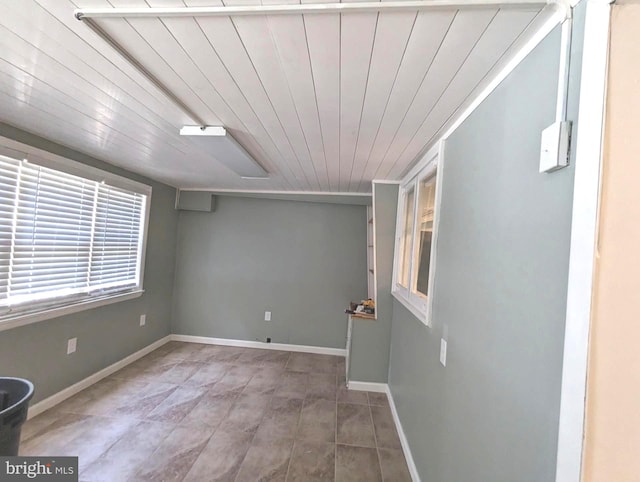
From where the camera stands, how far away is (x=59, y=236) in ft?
8.13

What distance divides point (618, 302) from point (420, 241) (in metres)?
1.72

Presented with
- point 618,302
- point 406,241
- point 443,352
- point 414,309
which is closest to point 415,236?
point 406,241

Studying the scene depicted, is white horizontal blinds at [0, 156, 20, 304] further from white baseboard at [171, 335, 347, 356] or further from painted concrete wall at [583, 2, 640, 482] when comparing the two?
painted concrete wall at [583, 2, 640, 482]

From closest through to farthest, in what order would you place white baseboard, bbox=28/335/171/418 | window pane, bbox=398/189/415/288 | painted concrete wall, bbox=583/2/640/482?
1. painted concrete wall, bbox=583/2/640/482
2. white baseboard, bbox=28/335/171/418
3. window pane, bbox=398/189/415/288

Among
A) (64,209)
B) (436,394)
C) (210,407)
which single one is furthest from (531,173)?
(64,209)

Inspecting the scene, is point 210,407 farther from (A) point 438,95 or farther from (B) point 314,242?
(A) point 438,95

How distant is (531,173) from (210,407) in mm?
2943

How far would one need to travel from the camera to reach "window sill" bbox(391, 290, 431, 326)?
1.87 m

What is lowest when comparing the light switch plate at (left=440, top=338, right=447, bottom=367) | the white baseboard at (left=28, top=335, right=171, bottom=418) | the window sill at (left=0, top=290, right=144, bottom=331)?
the white baseboard at (left=28, top=335, right=171, bottom=418)

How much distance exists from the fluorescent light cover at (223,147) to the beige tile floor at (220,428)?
217 centimetres

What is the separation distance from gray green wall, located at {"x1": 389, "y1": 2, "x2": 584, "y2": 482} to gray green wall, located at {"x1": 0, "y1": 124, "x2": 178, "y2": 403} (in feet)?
9.70

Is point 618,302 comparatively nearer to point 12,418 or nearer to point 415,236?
point 415,236

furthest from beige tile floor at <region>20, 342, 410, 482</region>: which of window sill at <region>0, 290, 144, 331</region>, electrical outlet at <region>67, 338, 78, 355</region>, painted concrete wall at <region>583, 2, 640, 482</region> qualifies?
painted concrete wall at <region>583, 2, 640, 482</region>

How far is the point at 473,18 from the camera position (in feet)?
2.85
